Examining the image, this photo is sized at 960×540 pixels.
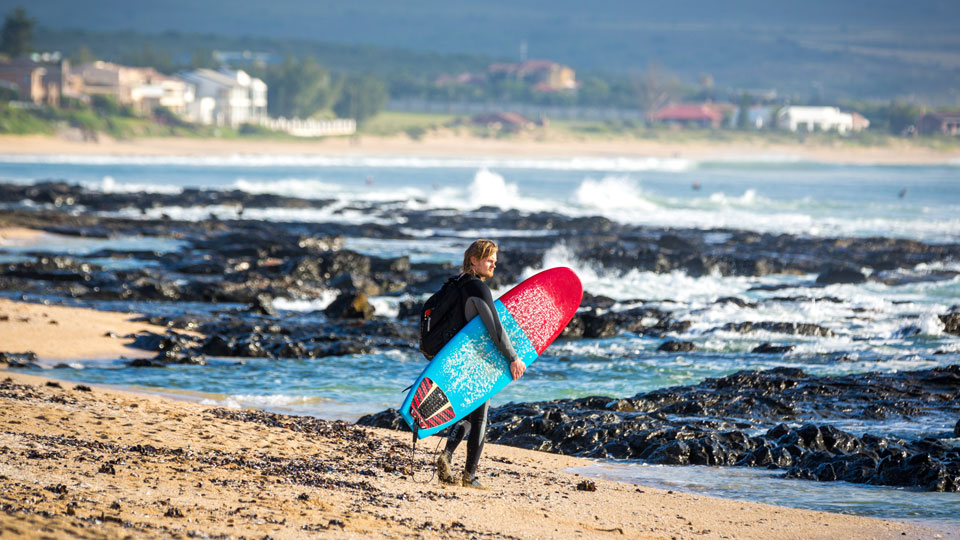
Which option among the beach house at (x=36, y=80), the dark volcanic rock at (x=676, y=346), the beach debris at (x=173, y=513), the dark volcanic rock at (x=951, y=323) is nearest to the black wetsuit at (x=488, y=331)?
the beach debris at (x=173, y=513)

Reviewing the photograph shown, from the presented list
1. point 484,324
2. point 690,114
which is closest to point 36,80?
point 690,114

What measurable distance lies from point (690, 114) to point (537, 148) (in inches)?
1414

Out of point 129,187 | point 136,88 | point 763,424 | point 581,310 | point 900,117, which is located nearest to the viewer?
point 763,424

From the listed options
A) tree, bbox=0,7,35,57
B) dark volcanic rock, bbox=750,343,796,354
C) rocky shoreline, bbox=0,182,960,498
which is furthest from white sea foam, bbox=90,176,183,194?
tree, bbox=0,7,35,57

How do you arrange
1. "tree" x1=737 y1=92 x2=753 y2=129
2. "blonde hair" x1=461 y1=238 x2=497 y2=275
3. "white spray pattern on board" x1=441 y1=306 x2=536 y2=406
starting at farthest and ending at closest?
"tree" x1=737 y1=92 x2=753 y2=129 → "white spray pattern on board" x1=441 y1=306 x2=536 y2=406 → "blonde hair" x1=461 y1=238 x2=497 y2=275

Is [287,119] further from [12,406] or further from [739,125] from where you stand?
[12,406]

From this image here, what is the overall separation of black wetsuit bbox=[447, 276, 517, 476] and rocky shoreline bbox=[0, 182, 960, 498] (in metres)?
2.63

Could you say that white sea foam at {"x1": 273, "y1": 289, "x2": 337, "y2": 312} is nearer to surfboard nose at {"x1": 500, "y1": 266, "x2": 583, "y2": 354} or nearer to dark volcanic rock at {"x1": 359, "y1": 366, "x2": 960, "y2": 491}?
dark volcanic rock at {"x1": 359, "y1": 366, "x2": 960, "y2": 491}

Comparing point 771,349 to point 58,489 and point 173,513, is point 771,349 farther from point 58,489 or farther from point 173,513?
point 58,489

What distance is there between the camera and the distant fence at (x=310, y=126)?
12175 centimetres

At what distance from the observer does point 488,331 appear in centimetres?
767

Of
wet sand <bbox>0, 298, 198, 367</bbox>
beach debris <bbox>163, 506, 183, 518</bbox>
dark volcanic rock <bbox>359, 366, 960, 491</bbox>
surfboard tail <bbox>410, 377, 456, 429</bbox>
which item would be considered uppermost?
surfboard tail <bbox>410, 377, 456, 429</bbox>

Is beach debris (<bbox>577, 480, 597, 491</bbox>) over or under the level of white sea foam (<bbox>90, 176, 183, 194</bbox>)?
over

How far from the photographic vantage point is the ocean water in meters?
11.6
